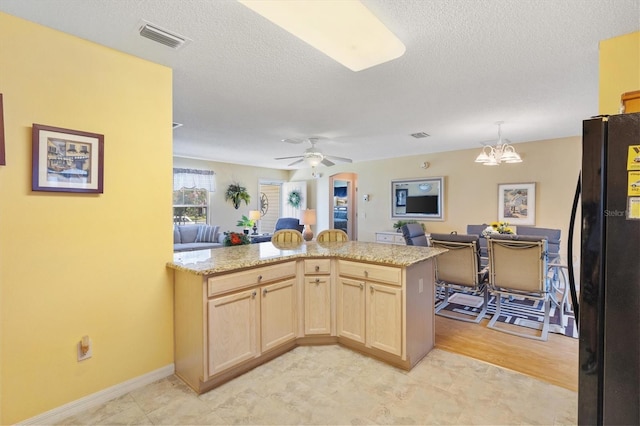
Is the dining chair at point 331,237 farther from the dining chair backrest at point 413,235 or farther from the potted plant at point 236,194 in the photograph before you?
the potted plant at point 236,194

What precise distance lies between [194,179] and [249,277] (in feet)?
17.5

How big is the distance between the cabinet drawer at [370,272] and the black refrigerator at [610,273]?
130 cm

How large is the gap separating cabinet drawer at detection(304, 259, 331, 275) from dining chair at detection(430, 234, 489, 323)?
1.54 m

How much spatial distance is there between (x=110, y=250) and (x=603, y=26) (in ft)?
11.2

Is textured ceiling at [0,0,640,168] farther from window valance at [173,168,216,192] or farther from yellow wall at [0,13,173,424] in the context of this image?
window valance at [173,168,216,192]

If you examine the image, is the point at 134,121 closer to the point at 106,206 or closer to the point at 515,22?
the point at 106,206

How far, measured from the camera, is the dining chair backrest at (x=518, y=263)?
3.14 m

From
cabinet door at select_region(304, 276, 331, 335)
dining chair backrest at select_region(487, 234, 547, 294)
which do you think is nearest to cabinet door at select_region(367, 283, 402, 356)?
cabinet door at select_region(304, 276, 331, 335)

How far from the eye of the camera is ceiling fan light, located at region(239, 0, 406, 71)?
1.44 metres

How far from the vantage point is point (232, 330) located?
2.29 meters

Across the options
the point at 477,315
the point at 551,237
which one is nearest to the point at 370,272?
→ the point at 477,315

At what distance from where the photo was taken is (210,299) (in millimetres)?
2150

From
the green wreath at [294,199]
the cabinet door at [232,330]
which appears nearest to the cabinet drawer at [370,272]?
the cabinet door at [232,330]

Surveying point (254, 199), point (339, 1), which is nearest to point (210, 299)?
point (339, 1)
